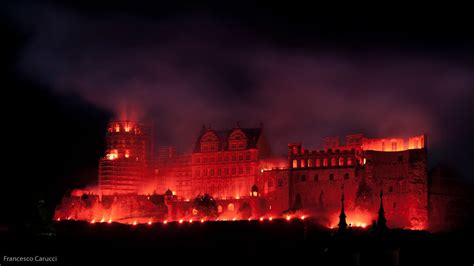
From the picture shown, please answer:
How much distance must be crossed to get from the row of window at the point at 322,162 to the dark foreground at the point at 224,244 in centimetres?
1110

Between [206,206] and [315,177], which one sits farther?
[206,206]

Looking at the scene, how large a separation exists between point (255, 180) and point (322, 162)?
1065 centimetres

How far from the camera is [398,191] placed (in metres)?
99.2

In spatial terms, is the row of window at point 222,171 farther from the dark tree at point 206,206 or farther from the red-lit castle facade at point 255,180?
the dark tree at point 206,206

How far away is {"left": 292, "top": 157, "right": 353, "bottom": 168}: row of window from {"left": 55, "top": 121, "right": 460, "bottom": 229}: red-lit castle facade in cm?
13

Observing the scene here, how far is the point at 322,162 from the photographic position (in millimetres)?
104438

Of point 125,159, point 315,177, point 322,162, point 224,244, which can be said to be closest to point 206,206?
point 224,244

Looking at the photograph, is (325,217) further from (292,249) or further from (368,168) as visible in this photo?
(292,249)

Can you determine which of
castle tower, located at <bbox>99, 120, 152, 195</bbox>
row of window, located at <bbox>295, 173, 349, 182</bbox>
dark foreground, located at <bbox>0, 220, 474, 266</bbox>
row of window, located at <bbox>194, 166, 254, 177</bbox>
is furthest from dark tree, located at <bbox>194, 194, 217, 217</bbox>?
castle tower, located at <bbox>99, 120, 152, 195</bbox>

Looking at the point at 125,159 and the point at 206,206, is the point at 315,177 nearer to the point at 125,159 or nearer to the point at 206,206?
the point at 206,206

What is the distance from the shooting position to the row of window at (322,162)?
102625mm

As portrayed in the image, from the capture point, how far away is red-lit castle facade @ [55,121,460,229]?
3898 inches

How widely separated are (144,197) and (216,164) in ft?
36.4

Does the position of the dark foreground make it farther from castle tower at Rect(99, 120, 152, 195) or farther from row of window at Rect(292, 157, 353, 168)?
castle tower at Rect(99, 120, 152, 195)
